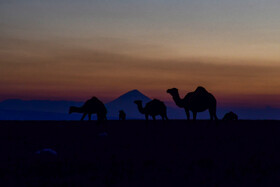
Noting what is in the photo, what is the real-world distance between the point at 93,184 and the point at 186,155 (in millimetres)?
4770

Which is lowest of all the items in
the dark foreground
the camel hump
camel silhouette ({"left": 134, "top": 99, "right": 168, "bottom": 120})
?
the dark foreground

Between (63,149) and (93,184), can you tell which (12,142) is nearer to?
(63,149)

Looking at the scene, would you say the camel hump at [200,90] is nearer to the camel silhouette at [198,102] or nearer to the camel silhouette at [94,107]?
the camel silhouette at [198,102]

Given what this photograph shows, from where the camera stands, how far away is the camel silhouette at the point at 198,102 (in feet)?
95.2

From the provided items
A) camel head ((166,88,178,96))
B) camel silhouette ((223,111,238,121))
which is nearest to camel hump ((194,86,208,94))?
camel head ((166,88,178,96))

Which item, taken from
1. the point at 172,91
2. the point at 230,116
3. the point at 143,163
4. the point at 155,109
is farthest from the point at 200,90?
the point at 230,116

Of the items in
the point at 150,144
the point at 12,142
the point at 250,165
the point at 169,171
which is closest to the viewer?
the point at 169,171

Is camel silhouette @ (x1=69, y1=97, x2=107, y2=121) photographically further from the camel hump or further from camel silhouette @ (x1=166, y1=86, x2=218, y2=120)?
the camel hump

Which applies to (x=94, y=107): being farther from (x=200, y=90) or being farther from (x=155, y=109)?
(x=200, y=90)

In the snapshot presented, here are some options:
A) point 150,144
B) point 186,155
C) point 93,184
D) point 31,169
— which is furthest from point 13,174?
point 150,144

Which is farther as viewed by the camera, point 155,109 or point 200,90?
point 155,109

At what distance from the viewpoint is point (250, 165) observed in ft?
37.1

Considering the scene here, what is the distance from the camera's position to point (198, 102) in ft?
95.2

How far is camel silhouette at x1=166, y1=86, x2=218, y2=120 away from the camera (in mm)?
29031
